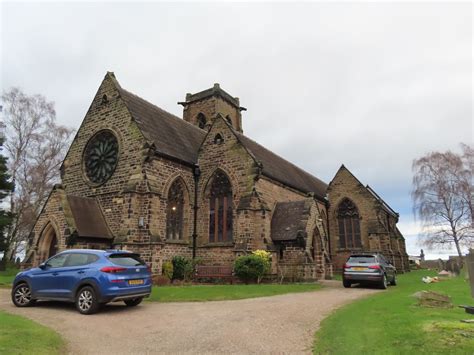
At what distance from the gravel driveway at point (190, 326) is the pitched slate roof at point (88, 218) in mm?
5803

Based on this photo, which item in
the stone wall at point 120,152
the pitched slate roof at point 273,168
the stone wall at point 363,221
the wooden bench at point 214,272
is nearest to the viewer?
the wooden bench at point 214,272

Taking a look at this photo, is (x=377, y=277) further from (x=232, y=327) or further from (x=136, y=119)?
(x=136, y=119)

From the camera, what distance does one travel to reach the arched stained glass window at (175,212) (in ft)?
61.7

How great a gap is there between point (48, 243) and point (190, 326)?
12.9m

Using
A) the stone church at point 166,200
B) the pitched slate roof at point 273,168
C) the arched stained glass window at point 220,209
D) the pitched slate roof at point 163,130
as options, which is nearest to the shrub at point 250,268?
the stone church at point 166,200

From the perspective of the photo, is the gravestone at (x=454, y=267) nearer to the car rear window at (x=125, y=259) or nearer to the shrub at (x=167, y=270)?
the shrub at (x=167, y=270)

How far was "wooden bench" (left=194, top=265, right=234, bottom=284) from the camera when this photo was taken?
16.9m

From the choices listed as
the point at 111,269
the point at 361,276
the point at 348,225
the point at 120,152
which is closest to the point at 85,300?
Result: the point at 111,269

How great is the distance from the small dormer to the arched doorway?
2015 cm

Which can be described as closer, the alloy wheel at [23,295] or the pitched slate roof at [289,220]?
the alloy wheel at [23,295]

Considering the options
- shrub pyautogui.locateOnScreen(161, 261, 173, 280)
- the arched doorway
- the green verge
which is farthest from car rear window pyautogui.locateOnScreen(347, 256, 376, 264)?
the arched doorway

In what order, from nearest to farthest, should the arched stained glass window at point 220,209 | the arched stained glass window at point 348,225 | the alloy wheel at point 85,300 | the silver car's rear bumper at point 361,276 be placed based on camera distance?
the alloy wheel at point 85,300 → the silver car's rear bumper at point 361,276 → the arched stained glass window at point 220,209 → the arched stained glass window at point 348,225

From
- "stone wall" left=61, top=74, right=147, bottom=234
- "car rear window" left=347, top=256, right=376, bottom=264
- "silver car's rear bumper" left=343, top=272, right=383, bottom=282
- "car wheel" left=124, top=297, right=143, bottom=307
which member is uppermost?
"stone wall" left=61, top=74, right=147, bottom=234

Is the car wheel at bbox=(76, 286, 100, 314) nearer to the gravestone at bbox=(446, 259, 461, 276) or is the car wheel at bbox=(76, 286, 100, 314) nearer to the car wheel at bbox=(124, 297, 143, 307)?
the car wheel at bbox=(124, 297, 143, 307)
